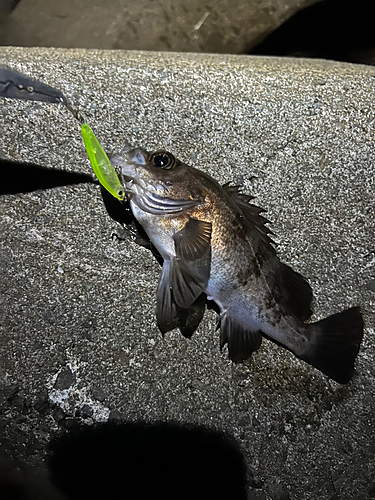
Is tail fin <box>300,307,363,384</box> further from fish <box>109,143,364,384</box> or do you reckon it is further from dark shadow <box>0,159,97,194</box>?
dark shadow <box>0,159,97,194</box>

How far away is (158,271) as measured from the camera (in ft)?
6.27

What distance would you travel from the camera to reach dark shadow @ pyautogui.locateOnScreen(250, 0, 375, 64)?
2.78 meters

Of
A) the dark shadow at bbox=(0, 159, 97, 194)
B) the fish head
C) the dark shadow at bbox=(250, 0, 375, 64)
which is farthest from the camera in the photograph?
the dark shadow at bbox=(250, 0, 375, 64)

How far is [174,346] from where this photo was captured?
1896 mm

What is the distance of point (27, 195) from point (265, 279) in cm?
128

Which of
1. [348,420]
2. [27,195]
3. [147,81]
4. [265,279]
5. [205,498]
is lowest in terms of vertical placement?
[205,498]

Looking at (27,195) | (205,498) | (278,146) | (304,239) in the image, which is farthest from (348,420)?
(27,195)

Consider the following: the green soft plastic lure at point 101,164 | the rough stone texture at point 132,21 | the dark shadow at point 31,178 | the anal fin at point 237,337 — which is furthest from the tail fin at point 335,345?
the rough stone texture at point 132,21

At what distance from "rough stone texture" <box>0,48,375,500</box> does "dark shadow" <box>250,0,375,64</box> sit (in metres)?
1.15

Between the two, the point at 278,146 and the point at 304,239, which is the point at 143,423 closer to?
the point at 304,239

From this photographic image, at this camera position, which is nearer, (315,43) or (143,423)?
(143,423)

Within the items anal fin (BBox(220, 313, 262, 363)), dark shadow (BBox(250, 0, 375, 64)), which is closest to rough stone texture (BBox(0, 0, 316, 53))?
dark shadow (BBox(250, 0, 375, 64))

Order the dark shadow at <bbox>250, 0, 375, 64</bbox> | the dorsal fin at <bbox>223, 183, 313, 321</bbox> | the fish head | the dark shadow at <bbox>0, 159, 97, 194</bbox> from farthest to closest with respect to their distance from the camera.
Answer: the dark shadow at <bbox>250, 0, 375, 64</bbox>
the dark shadow at <bbox>0, 159, 97, 194</bbox>
the dorsal fin at <bbox>223, 183, 313, 321</bbox>
the fish head

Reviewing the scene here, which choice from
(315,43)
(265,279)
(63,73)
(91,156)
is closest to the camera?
(91,156)
